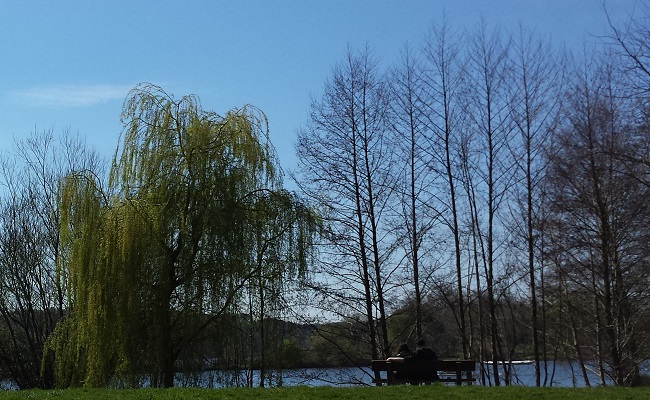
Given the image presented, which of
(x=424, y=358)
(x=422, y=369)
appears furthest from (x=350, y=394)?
(x=424, y=358)

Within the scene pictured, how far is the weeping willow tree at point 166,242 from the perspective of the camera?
14.2m

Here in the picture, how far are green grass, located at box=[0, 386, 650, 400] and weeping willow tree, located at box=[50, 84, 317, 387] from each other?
356 centimetres

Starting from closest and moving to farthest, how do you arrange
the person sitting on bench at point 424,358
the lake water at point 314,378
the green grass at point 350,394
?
the green grass at point 350,394
the person sitting on bench at point 424,358
the lake water at point 314,378

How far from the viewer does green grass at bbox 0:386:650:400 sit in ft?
32.6

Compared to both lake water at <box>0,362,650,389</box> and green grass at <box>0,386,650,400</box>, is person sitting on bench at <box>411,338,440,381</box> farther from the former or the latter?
lake water at <box>0,362,650,389</box>

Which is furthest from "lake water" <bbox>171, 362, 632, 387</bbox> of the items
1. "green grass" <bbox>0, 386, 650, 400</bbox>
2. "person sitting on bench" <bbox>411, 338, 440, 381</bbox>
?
"green grass" <bbox>0, 386, 650, 400</bbox>

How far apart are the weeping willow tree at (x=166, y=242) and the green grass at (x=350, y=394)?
3.56 meters

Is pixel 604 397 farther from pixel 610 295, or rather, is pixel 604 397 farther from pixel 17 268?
pixel 17 268

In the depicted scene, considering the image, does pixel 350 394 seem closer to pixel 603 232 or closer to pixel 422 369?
pixel 422 369

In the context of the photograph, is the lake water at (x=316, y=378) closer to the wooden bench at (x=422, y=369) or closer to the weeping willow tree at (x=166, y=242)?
the weeping willow tree at (x=166, y=242)

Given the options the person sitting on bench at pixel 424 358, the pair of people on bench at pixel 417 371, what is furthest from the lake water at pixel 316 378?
the person sitting on bench at pixel 424 358

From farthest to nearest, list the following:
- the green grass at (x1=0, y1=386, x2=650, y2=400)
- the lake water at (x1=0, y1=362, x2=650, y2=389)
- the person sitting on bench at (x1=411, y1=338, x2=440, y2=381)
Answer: the lake water at (x1=0, y1=362, x2=650, y2=389), the person sitting on bench at (x1=411, y1=338, x2=440, y2=381), the green grass at (x1=0, y1=386, x2=650, y2=400)

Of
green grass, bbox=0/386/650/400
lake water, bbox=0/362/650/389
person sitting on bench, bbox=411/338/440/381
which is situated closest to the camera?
green grass, bbox=0/386/650/400

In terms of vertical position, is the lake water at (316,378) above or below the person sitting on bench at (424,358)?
below
